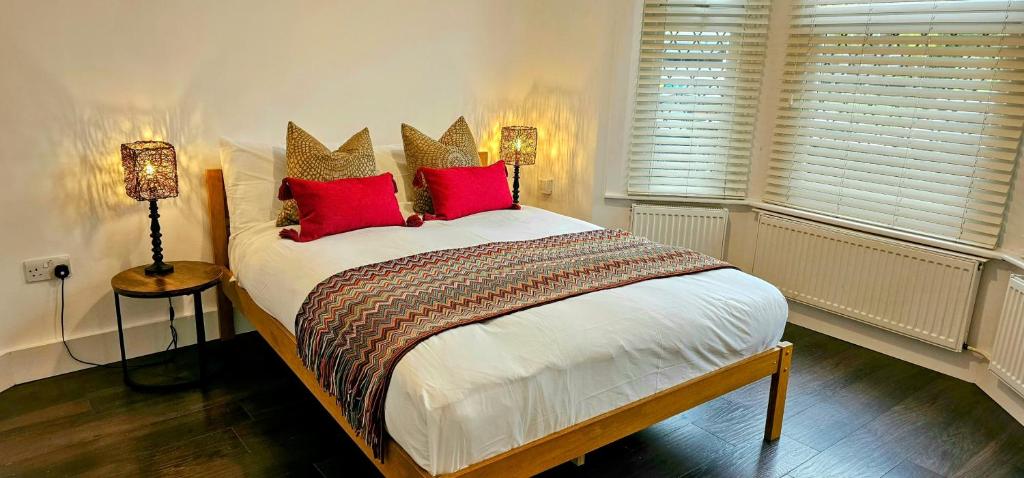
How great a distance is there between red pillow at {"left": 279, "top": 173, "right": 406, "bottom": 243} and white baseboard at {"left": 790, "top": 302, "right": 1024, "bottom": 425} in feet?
7.56

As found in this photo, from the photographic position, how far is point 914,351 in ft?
11.4

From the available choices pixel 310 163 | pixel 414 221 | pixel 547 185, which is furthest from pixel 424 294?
pixel 547 185

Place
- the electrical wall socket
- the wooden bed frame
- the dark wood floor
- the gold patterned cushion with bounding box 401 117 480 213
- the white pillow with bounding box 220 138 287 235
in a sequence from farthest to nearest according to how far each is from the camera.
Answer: the gold patterned cushion with bounding box 401 117 480 213 → the white pillow with bounding box 220 138 287 235 → the electrical wall socket → the dark wood floor → the wooden bed frame

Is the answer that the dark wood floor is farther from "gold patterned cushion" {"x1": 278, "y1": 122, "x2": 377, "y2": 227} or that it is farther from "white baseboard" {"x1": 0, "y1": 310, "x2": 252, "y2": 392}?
"gold patterned cushion" {"x1": 278, "y1": 122, "x2": 377, "y2": 227}

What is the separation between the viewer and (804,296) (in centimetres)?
386

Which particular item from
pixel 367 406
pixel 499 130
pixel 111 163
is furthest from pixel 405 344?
pixel 499 130

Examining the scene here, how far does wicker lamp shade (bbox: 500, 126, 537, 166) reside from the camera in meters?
4.05

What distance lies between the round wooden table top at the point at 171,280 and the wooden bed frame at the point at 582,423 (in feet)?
0.46

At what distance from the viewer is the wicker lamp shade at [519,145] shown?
405cm

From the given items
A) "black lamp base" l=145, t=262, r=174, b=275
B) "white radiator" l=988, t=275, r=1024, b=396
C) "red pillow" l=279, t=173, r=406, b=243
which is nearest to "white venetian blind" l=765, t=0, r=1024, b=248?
"white radiator" l=988, t=275, r=1024, b=396

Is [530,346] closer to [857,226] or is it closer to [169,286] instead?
[169,286]

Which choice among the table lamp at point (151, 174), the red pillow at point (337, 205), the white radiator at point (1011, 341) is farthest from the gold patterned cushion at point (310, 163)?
the white radiator at point (1011, 341)

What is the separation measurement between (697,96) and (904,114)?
3.58 ft

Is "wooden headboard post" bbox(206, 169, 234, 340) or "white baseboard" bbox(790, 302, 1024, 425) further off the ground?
"wooden headboard post" bbox(206, 169, 234, 340)
